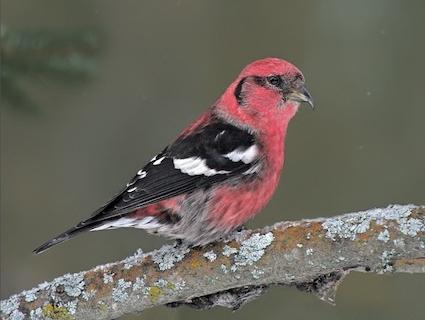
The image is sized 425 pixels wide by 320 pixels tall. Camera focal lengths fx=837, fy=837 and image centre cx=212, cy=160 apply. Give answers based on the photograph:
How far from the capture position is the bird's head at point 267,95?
5078mm

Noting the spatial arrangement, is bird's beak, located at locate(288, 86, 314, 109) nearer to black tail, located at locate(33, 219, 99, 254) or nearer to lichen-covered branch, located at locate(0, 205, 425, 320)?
lichen-covered branch, located at locate(0, 205, 425, 320)

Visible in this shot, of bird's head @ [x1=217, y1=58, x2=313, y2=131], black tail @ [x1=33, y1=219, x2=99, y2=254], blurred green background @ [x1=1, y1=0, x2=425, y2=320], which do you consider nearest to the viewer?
black tail @ [x1=33, y1=219, x2=99, y2=254]

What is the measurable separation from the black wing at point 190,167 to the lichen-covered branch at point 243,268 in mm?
389

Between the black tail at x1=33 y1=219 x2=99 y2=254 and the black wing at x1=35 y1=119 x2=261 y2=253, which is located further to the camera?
the black wing at x1=35 y1=119 x2=261 y2=253

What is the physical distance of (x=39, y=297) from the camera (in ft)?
13.3

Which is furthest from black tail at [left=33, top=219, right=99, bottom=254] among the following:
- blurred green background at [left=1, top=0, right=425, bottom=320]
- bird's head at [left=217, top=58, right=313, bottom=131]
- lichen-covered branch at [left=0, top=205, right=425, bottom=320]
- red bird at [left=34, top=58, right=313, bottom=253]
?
blurred green background at [left=1, top=0, right=425, bottom=320]

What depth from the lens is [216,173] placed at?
4.68m

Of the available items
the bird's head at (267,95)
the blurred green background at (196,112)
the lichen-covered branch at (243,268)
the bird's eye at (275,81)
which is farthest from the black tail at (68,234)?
the blurred green background at (196,112)

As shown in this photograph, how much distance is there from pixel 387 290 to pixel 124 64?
10.7ft

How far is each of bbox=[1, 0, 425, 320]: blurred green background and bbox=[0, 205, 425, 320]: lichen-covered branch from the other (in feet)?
7.66

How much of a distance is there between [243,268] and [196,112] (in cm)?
369

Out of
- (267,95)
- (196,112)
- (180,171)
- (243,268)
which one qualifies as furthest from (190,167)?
(196,112)

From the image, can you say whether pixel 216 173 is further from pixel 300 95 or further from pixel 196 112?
pixel 196 112

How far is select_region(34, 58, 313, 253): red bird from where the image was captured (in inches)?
177
